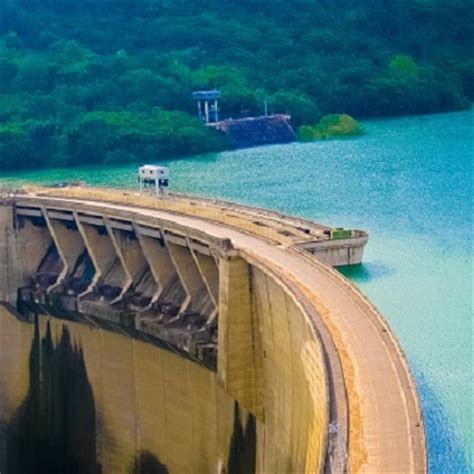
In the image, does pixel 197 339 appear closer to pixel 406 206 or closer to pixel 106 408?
pixel 106 408

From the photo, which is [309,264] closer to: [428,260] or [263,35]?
[428,260]

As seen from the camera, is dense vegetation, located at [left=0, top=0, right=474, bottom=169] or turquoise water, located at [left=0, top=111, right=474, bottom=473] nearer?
turquoise water, located at [left=0, top=111, right=474, bottom=473]

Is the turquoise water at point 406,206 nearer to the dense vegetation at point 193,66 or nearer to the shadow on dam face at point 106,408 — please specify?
the dense vegetation at point 193,66

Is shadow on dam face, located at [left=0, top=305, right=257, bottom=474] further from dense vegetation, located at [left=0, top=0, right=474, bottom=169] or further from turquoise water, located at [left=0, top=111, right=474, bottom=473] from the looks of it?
dense vegetation, located at [left=0, top=0, right=474, bottom=169]

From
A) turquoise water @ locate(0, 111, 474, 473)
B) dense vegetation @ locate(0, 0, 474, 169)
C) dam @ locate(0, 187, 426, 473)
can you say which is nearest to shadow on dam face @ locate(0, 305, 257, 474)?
dam @ locate(0, 187, 426, 473)

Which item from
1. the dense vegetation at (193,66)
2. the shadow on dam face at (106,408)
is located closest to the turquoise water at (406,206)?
the dense vegetation at (193,66)

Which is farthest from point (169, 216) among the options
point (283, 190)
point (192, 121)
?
point (192, 121)

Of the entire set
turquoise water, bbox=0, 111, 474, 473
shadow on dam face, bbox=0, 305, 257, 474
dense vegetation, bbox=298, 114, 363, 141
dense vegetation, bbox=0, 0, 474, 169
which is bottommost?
shadow on dam face, bbox=0, 305, 257, 474

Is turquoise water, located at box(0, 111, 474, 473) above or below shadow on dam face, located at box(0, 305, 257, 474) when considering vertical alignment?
above
